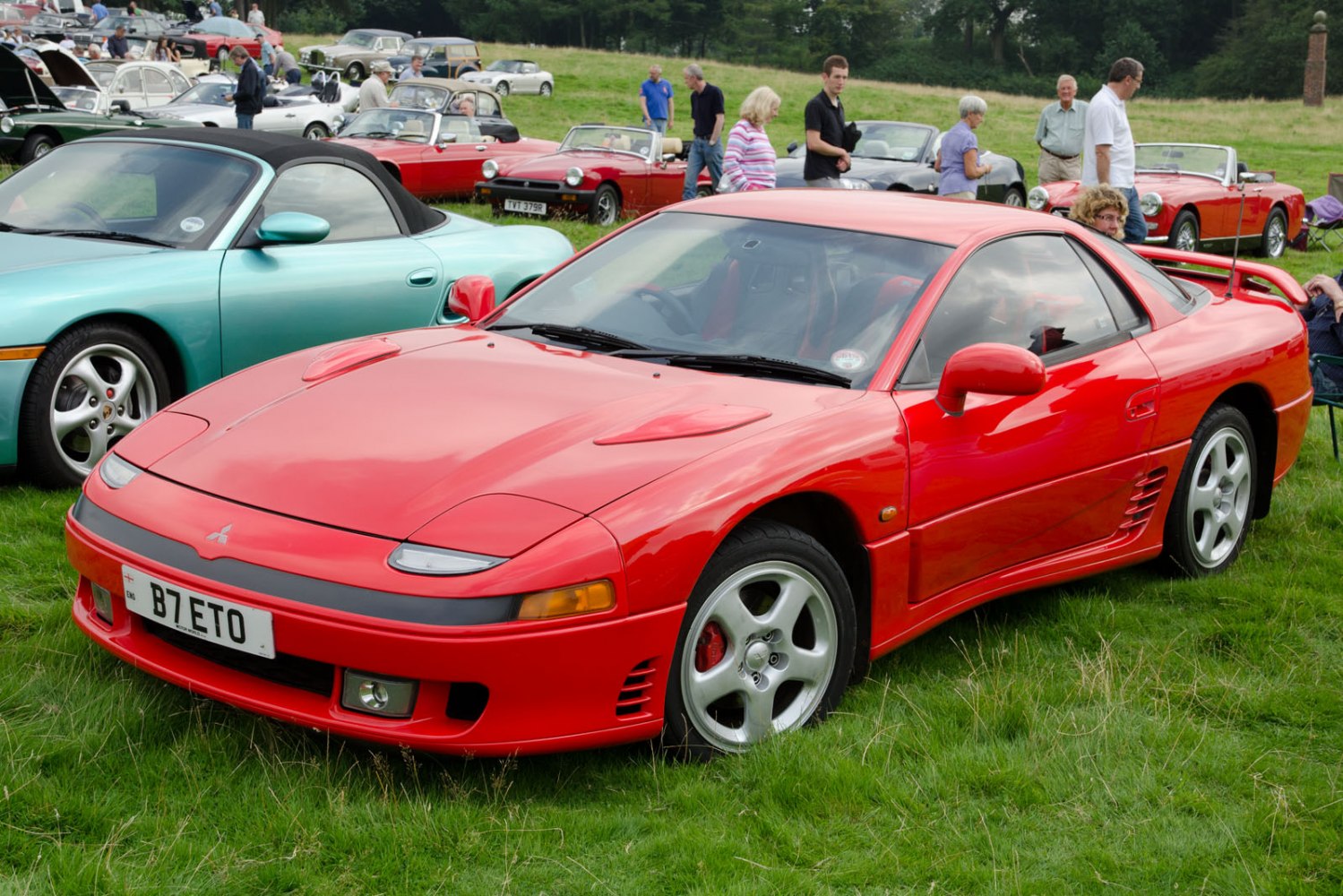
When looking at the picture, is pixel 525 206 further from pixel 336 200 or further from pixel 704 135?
pixel 336 200

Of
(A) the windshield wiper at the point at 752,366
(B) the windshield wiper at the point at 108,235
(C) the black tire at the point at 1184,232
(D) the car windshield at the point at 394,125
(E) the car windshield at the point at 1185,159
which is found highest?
(B) the windshield wiper at the point at 108,235

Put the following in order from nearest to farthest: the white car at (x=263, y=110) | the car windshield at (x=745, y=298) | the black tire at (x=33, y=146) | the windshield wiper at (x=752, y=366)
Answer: the windshield wiper at (x=752, y=366) < the car windshield at (x=745, y=298) < the black tire at (x=33, y=146) < the white car at (x=263, y=110)

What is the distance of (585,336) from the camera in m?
4.19

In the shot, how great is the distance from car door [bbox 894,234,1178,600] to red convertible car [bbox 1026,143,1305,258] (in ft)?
28.2

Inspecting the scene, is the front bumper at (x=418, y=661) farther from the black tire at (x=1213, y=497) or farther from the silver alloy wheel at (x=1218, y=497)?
the silver alloy wheel at (x=1218, y=497)

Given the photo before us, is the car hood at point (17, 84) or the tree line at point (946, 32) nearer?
the car hood at point (17, 84)

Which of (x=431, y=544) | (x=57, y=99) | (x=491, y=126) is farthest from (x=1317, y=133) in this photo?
(x=431, y=544)

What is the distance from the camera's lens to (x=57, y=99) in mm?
15945

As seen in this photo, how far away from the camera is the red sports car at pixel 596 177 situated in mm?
15164

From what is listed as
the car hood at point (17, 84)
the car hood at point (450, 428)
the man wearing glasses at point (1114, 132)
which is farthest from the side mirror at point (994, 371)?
the car hood at point (17, 84)

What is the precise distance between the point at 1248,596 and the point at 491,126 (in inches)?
609

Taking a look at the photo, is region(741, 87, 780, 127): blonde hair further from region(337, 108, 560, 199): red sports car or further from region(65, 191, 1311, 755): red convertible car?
region(65, 191, 1311, 755): red convertible car

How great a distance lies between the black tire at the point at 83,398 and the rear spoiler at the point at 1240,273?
412 cm

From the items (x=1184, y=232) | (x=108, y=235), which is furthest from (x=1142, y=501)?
(x=1184, y=232)
